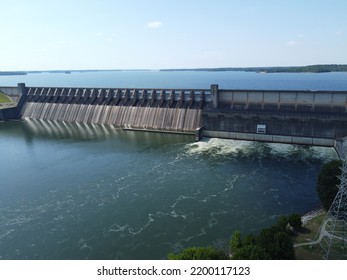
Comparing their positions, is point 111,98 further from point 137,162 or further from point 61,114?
point 137,162

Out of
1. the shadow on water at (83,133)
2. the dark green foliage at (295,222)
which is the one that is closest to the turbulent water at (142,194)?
the shadow on water at (83,133)

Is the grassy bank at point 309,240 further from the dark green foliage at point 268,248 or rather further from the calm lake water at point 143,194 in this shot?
the calm lake water at point 143,194

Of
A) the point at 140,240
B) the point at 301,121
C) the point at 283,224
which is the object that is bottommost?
the point at 140,240

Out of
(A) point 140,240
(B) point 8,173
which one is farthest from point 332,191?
(B) point 8,173

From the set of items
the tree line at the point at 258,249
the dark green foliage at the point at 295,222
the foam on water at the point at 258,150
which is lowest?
the dark green foliage at the point at 295,222

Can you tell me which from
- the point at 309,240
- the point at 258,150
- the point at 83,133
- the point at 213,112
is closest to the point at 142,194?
the point at 309,240
